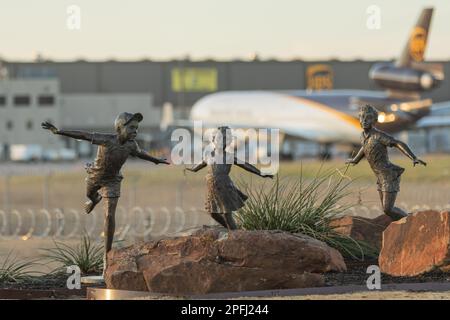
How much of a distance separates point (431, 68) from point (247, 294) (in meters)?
58.9

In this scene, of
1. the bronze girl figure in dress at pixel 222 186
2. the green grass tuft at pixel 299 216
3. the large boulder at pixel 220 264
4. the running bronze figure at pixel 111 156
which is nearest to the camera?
the large boulder at pixel 220 264

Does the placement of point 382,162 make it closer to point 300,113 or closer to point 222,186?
point 222,186

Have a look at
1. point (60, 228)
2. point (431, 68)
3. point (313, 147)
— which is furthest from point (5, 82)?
point (60, 228)

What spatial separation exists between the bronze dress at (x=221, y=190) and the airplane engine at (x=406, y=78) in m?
55.2

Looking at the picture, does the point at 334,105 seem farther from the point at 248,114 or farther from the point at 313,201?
the point at 313,201

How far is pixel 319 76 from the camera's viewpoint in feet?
351

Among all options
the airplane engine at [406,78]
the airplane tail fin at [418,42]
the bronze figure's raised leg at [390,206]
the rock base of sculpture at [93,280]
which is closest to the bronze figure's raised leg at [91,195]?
the rock base of sculpture at [93,280]

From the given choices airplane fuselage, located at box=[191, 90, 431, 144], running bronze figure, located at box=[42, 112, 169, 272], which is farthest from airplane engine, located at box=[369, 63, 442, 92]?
running bronze figure, located at box=[42, 112, 169, 272]

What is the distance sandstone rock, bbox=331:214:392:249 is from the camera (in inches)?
549

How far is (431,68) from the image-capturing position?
222 feet

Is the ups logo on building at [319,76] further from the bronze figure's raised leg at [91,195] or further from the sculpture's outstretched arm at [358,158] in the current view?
the bronze figure's raised leg at [91,195]

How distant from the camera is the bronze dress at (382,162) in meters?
13.3

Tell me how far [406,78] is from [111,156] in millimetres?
56657

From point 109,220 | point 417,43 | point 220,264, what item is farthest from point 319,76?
point 220,264
